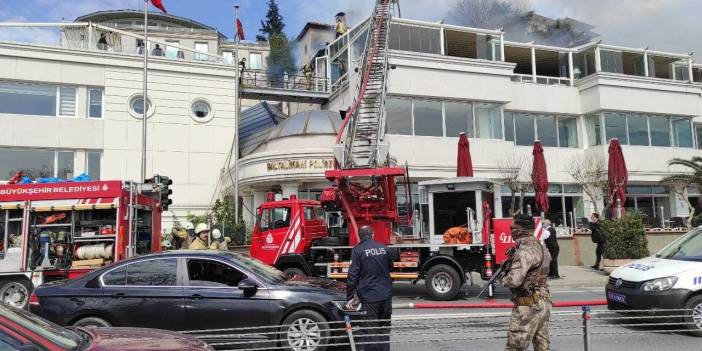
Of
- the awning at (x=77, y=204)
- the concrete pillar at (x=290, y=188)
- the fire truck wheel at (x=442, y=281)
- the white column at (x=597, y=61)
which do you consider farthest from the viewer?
the white column at (x=597, y=61)

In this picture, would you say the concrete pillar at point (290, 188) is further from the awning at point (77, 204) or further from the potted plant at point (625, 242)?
the potted plant at point (625, 242)

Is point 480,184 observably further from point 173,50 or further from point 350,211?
point 173,50

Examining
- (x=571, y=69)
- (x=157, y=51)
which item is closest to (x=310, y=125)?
(x=157, y=51)

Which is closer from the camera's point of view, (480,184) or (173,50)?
(480,184)

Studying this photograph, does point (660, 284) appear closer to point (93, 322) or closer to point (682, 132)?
point (93, 322)

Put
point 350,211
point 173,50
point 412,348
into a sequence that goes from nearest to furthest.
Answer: point 412,348 → point 350,211 → point 173,50

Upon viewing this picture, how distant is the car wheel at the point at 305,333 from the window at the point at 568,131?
2532 centimetres

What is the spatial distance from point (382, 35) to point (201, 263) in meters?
16.9

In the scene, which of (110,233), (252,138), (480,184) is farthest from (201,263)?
(252,138)

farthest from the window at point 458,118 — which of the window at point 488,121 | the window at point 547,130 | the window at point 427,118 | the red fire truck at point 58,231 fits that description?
the red fire truck at point 58,231

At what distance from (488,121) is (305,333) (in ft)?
68.2

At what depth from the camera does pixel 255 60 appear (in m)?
55.2

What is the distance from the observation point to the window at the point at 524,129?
2794 cm

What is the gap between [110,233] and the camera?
11.6 m
